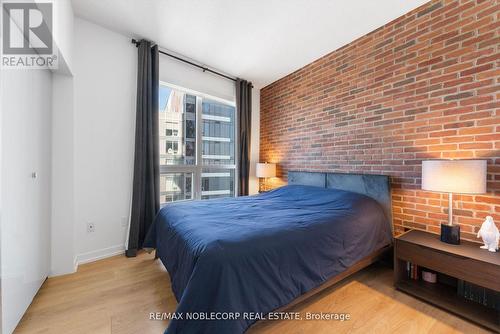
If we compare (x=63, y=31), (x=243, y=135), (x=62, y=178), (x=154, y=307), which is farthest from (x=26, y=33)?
(x=243, y=135)

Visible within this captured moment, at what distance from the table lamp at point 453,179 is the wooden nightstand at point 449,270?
12 centimetres

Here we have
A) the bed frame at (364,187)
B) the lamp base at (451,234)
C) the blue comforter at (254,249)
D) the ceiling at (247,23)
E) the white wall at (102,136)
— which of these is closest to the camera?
the blue comforter at (254,249)

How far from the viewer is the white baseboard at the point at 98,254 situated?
7.50 ft

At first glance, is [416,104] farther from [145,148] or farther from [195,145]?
[145,148]

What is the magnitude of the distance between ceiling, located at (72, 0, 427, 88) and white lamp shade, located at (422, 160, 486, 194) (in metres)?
1.62

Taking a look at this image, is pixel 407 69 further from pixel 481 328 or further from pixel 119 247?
pixel 119 247

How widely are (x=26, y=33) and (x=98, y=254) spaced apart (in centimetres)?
218

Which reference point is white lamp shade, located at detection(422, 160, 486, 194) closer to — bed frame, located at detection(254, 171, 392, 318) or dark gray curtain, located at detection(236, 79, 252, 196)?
bed frame, located at detection(254, 171, 392, 318)

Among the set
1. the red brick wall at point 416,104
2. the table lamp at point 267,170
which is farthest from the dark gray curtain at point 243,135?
the red brick wall at point 416,104

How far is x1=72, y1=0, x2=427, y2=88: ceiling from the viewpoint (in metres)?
2.06

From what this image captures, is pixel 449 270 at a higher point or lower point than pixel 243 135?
lower

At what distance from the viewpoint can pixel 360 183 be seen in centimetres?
242

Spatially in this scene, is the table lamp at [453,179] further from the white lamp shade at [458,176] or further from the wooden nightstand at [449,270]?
the wooden nightstand at [449,270]

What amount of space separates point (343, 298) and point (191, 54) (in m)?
3.43
